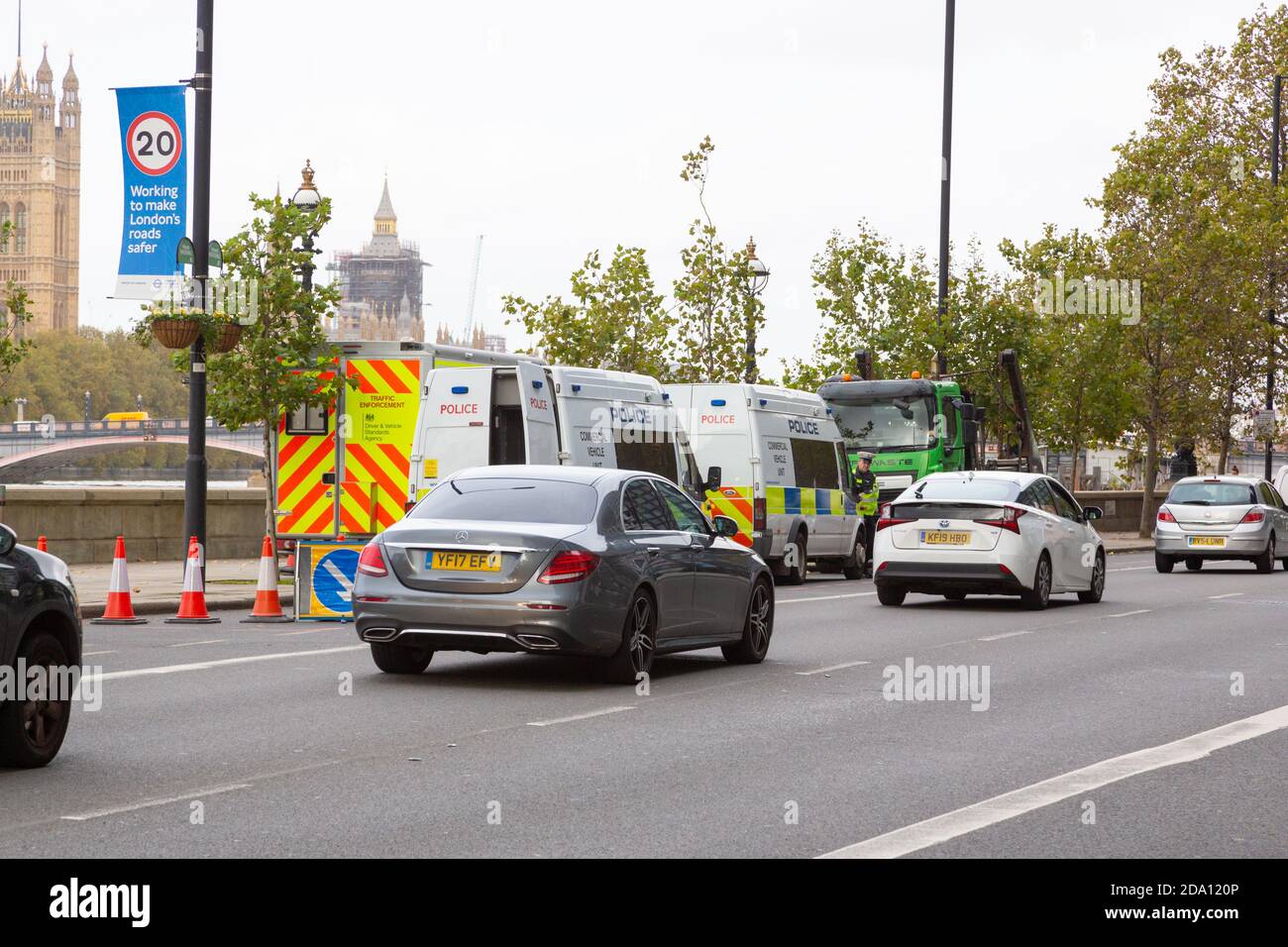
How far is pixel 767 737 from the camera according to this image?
10.1 meters

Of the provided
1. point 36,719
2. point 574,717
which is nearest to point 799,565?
point 574,717

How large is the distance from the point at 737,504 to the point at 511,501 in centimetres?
1311

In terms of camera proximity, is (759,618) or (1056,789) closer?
(1056,789)

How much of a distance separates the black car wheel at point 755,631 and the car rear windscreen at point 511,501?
2.19 meters

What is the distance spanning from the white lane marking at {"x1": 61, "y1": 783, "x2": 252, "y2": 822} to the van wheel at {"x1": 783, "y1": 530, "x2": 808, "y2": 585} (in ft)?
62.5

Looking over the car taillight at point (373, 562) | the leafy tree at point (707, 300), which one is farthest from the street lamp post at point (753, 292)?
the car taillight at point (373, 562)

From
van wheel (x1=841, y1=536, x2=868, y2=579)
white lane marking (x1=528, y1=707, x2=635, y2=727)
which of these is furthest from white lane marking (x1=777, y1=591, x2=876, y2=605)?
white lane marking (x1=528, y1=707, x2=635, y2=727)

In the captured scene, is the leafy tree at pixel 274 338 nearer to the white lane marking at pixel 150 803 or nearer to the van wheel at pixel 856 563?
the van wheel at pixel 856 563

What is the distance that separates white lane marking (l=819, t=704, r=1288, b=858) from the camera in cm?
705

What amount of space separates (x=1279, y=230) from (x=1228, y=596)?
31819 mm

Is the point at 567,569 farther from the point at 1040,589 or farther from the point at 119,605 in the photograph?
the point at 1040,589

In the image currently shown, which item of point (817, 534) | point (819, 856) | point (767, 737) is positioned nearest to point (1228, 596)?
point (817, 534)

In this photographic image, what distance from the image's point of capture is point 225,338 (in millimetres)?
21375

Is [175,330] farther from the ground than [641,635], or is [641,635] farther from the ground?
[175,330]
